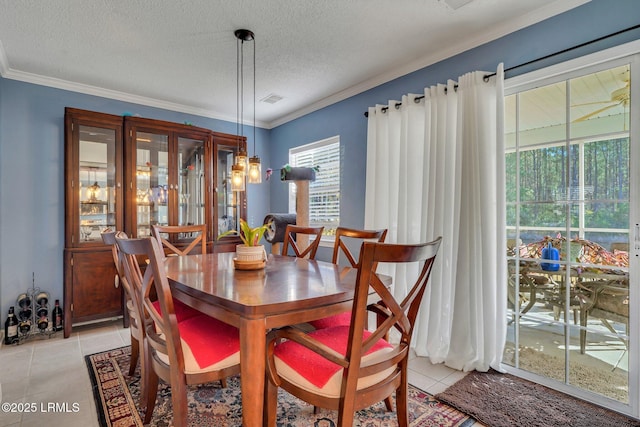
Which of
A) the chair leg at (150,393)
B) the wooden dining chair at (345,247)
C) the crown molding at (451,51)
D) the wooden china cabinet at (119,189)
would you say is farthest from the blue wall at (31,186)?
the wooden dining chair at (345,247)

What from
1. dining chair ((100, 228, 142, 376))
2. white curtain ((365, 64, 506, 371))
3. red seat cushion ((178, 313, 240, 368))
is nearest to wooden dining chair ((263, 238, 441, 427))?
red seat cushion ((178, 313, 240, 368))

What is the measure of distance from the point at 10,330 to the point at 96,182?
1477mm

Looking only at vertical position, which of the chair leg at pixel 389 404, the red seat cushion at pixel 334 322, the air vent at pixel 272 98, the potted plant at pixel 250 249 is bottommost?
the chair leg at pixel 389 404

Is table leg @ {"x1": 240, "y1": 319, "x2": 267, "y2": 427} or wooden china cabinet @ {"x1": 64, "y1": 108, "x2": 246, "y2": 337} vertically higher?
wooden china cabinet @ {"x1": 64, "y1": 108, "x2": 246, "y2": 337}

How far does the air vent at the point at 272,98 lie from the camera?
3.74 metres

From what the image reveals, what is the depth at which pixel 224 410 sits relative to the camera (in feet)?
6.13

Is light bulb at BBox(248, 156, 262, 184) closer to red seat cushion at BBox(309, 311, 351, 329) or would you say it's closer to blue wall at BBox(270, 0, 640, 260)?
red seat cushion at BBox(309, 311, 351, 329)

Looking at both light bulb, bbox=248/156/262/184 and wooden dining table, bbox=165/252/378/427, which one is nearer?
wooden dining table, bbox=165/252/378/427

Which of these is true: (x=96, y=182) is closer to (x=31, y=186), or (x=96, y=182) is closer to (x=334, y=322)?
(x=31, y=186)

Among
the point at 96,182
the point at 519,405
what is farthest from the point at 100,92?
the point at 519,405

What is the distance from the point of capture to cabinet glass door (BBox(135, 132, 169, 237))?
11.3 ft

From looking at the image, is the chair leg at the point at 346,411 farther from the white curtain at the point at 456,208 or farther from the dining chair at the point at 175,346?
the white curtain at the point at 456,208

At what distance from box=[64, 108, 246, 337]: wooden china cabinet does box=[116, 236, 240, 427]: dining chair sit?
1922 millimetres

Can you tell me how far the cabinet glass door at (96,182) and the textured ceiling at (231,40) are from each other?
59cm
